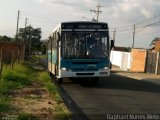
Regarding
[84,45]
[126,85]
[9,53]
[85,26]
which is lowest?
[126,85]

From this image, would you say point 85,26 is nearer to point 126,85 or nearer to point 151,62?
point 126,85

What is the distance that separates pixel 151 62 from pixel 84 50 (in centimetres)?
2782

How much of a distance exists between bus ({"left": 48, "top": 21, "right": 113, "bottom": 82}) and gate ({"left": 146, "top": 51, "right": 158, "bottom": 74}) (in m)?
26.2

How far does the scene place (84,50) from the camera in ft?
70.1

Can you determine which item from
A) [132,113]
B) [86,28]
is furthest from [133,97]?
[86,28]

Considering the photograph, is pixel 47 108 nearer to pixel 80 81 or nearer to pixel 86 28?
pixel 86 28

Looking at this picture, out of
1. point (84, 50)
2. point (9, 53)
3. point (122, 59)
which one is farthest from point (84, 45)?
point (122, 59)

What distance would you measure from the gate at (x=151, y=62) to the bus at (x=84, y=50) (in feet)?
86.1

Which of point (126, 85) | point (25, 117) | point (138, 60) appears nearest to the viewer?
point (25, 117)

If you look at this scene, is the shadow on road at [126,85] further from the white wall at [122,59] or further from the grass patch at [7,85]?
the white wall at [122,59]

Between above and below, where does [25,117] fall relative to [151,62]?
above

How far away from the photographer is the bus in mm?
21375

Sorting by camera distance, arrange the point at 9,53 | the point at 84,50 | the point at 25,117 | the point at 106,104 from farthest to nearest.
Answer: the point at 9,53, the point at 84,50, the point at 106,104, the point at 25,117

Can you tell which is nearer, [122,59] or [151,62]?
[151,62]
